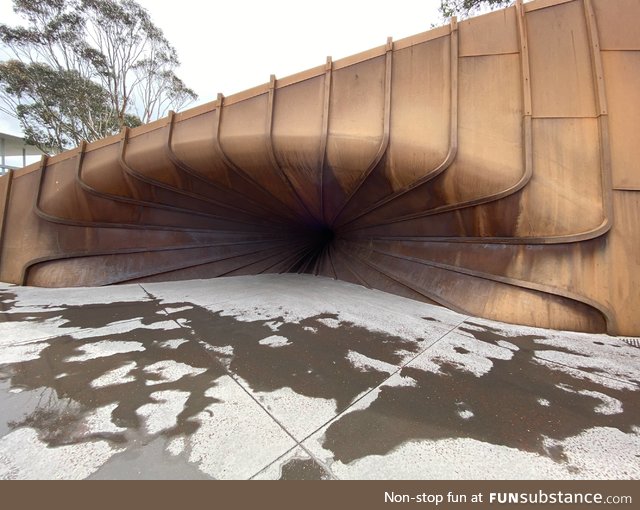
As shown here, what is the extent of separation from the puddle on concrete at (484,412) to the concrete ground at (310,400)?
0.5 inches

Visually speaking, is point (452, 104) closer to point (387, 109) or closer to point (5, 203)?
point (387, 109)

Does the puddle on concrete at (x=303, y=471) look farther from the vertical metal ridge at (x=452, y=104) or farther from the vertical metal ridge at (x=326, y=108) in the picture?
the vertical metal ridge at (x=326, y=108)

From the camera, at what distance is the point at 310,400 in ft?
7.76

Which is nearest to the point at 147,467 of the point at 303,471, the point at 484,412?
the point at 303,471

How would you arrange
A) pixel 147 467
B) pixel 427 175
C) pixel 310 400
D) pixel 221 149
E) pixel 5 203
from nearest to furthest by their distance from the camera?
pixel 147 467 → pixel 310 400 → pixel 427 175 → pixel 221 149 → pixel 5 203

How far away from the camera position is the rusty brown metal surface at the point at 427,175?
455cm

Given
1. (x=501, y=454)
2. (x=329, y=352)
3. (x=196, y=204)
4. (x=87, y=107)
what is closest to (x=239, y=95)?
(x=196, y=204)

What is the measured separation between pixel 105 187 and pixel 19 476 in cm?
895

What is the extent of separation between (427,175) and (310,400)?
5.23m

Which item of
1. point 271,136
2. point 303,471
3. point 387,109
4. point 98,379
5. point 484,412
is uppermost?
point 387,109

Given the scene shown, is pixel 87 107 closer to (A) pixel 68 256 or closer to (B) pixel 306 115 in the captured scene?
(A) pixel 68 256

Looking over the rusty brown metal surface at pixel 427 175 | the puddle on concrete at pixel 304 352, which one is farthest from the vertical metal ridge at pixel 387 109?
the puddle on concrete at pixel 304 352

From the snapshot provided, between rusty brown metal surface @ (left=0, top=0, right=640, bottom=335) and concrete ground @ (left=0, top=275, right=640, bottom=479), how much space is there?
4.49 ft

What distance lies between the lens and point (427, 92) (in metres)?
5.61
